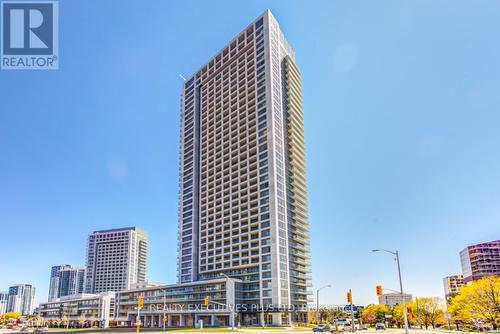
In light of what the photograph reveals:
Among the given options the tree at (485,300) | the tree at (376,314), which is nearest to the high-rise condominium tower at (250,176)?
the tree at (376,314)

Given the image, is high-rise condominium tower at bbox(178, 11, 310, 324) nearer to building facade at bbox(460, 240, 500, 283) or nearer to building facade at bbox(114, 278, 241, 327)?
building facade at bbox(114, 278, 241, 327)

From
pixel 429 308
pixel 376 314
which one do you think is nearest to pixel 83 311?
pixel 376 314

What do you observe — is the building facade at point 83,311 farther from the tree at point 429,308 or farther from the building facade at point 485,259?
the building facade at point 485,259

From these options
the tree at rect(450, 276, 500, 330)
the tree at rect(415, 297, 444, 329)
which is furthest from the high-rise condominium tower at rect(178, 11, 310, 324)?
the tree at rect(450, 276, 500, 330)

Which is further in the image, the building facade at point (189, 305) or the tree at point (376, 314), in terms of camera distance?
the tree at point (376, 314)

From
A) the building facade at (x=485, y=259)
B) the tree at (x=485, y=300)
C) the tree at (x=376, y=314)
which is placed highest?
the building facade at (x=485, y=259)

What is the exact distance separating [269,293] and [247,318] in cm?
1102

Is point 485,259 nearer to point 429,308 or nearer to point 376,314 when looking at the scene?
point 376,314

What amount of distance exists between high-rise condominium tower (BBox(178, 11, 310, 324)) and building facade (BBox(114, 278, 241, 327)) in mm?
6702

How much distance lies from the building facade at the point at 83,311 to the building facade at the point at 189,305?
1907 centimetres

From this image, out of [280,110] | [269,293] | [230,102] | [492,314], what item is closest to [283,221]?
[269,293]

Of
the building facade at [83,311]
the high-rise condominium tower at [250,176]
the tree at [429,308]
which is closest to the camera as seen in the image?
the high-rise condominium tower at [250,176]

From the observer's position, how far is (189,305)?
119375 millimetres

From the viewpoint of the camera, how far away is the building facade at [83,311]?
165 meters
